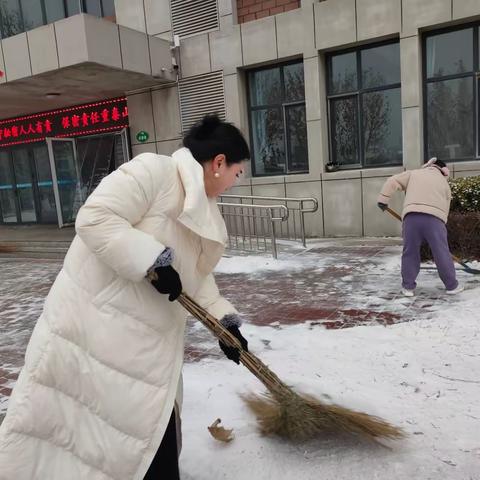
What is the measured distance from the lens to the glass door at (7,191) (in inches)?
573

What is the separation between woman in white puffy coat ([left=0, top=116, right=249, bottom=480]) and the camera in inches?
65.2

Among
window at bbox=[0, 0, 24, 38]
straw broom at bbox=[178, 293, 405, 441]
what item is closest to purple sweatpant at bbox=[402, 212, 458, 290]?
straw broom at bbox=[178, 293, 405, 441]

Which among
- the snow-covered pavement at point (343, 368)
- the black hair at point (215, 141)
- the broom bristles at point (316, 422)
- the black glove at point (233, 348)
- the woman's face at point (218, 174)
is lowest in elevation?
the snow-covered pavement at point (343, 368)

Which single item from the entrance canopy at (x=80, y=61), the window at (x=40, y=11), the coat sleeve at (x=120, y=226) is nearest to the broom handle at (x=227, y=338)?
the coat sleeve at (x=120, y=226)

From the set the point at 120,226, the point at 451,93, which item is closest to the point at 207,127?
the point at 120,226

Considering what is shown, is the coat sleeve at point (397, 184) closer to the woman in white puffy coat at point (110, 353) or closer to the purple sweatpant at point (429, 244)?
the purple sweatpant at point (429, 244)

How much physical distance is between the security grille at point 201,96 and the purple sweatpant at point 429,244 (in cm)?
614

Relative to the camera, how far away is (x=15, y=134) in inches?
555

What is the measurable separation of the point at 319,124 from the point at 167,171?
793 centimetres

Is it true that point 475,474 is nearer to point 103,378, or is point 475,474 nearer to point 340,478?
point 340,478

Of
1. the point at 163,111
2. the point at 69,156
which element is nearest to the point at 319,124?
the point at 163,111

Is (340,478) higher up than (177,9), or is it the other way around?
(177,9)

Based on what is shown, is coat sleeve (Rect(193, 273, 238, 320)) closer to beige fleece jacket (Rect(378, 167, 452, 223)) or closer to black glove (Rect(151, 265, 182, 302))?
black glove (Rect(151, 265, 182, 302))

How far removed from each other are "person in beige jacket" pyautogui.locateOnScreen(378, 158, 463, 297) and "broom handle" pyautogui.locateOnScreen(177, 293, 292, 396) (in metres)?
3.13
